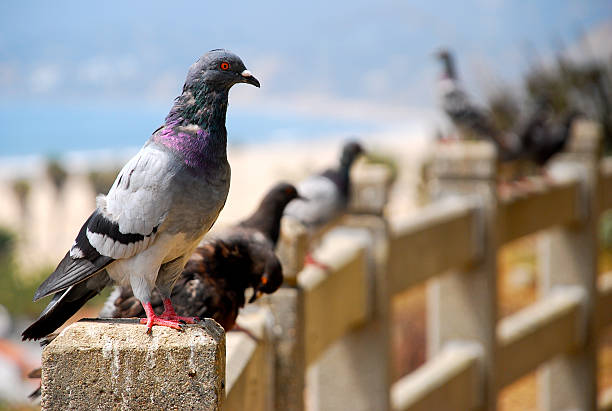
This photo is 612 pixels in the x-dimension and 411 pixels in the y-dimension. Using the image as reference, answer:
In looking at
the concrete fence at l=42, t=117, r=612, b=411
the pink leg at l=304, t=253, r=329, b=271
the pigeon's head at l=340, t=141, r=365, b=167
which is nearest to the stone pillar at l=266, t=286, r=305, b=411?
the concrete fence at l=42, t=117, r=612, b=411

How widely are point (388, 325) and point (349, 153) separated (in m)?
2.16

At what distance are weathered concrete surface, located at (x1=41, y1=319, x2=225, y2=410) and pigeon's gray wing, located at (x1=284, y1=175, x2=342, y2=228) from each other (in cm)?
315

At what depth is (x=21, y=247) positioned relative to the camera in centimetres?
1590

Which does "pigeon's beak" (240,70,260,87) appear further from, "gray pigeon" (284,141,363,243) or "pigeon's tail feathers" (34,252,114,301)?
"gray pigeon" (284,141,363,243)

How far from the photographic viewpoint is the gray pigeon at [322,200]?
4.44 m

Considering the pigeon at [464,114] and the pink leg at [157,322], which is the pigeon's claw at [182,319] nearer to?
the pink leg at [157,322]

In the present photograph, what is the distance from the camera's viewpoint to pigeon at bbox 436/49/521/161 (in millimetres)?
6023

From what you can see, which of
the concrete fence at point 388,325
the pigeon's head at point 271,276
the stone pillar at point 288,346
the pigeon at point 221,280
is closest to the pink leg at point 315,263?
the concrete fence at point 388,325

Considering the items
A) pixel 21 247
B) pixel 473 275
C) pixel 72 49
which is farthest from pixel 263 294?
pixel 72 49

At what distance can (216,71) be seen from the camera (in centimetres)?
152

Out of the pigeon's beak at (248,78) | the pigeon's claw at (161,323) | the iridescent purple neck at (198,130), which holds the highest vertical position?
the pigeon's beak at (248,78)

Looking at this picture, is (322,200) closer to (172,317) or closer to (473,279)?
(473,279)

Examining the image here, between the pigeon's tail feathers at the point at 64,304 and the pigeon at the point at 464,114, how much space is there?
4.50 metres

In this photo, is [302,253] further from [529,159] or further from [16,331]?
[16,331]
